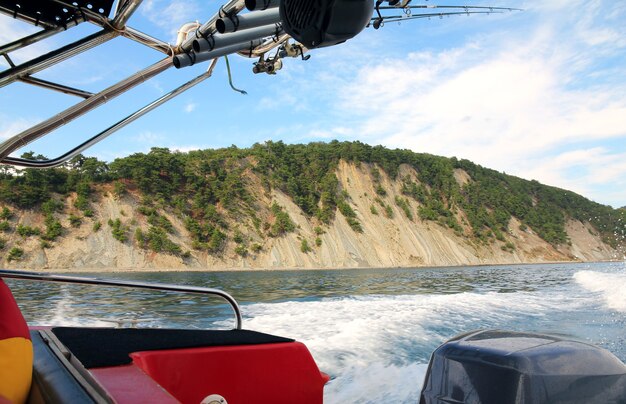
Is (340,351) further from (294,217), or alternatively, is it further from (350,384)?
(294,217)

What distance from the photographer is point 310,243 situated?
49.7 metres

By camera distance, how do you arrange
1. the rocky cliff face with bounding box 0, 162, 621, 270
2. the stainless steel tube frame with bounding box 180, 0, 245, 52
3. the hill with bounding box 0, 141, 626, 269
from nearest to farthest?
the stainless steel tube frame with bounding box 180, 0, 245, 52, the rocky cliff face with bounding box 0, 162, 621, 270, the hill with bounding box 0, 141, 626, 269

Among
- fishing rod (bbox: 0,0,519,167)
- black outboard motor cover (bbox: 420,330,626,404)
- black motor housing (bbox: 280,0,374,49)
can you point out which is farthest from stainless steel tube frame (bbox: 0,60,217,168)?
black outboard motor cover (bbox: 420,330,626,404)

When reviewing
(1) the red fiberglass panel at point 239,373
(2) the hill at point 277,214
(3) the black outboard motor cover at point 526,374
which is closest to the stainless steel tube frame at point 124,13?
(1) the red fiberglass panel at point 239,373

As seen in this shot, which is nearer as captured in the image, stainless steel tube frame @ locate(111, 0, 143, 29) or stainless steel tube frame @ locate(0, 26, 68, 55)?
stainless steel tube frame @ locate(0, 26, 68, 55)

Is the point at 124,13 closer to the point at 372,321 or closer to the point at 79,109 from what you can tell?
the point at 79,109

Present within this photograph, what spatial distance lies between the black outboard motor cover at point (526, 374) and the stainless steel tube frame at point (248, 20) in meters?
1.53

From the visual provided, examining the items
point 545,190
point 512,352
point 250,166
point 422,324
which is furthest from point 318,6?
point 545,190

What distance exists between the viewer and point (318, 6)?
0.96 meters

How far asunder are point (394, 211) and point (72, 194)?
36.6m

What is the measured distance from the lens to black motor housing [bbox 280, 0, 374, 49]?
95 cm

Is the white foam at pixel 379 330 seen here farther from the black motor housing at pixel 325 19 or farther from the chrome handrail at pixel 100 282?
the black motor housing at pixel 325 19

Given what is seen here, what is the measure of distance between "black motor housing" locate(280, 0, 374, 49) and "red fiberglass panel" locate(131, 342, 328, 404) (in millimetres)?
1523

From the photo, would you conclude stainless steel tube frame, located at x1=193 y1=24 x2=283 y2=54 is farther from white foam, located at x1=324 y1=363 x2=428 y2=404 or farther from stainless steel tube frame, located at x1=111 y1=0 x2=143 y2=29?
white foam, located at x1=324 y1=363 x2=428 y2=404
